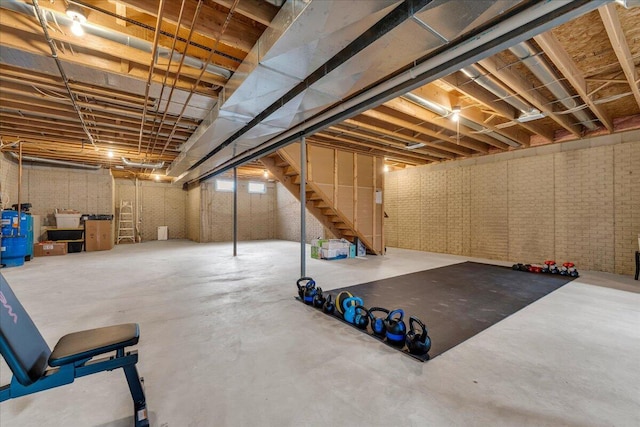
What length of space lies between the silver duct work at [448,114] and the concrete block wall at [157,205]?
11.4 meters

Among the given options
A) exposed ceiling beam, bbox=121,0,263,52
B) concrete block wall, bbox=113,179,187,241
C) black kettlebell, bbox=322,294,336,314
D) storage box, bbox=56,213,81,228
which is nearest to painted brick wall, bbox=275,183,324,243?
concrete block wall, bbox=113,179,187,241

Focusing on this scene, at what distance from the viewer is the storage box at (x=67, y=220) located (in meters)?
7.87

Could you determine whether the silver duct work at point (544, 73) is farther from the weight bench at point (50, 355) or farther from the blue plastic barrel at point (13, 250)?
the blue plastic barrel at point (13, 250)

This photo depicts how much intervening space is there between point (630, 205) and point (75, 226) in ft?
44.8

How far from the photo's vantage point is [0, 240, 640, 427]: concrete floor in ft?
5.00

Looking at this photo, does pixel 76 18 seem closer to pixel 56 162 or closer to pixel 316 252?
pixel 316 252

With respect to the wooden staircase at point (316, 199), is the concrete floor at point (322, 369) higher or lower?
lower

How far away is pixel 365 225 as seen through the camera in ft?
23.6

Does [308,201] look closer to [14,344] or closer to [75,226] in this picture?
[14,344]

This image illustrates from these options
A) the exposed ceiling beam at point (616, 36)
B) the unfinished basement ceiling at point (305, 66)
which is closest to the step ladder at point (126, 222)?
the unfinished basement ceiling at point (305, 66)

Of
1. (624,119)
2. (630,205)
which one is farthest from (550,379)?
(624,119)

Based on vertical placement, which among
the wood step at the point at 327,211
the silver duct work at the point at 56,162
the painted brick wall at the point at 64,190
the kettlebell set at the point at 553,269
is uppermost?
the silver duct work at the point at 56,162

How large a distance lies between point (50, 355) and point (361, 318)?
2248 millimetres

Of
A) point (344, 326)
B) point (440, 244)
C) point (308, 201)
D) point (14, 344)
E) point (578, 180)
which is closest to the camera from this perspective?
point (14, 344)
